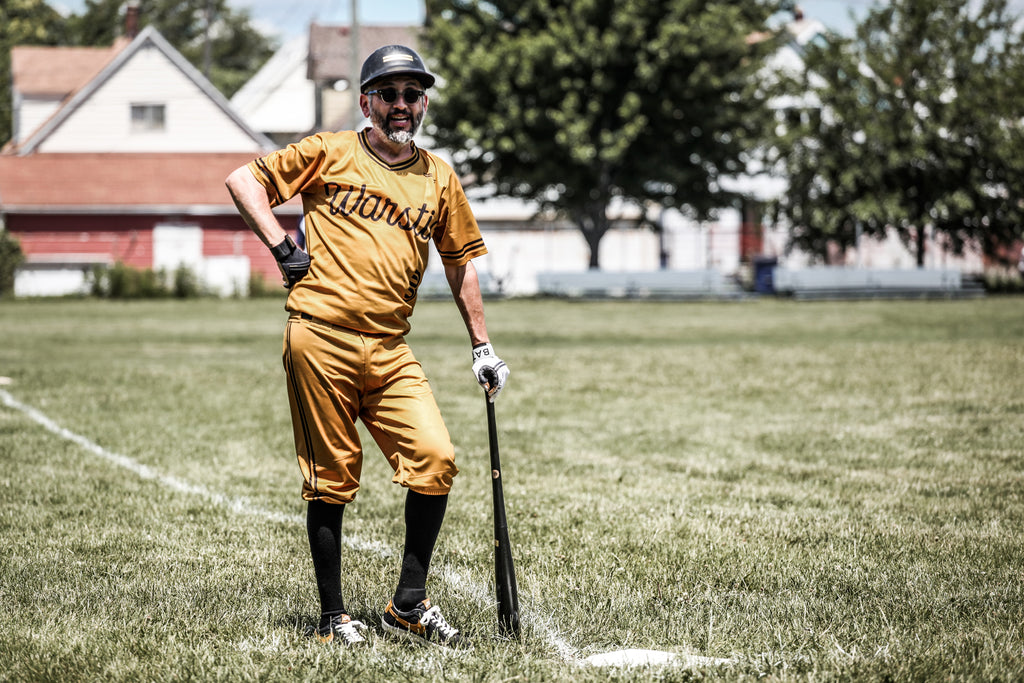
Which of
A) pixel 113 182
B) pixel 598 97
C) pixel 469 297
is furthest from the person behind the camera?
pixel 113 182

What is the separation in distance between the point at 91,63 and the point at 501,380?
5007 cm

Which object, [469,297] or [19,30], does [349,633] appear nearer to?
[469,297]

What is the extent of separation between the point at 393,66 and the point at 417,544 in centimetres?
182

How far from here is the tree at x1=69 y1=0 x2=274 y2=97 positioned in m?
66.6

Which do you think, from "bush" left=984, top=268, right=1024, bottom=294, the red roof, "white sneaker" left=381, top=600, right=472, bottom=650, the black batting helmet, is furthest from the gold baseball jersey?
"bush" left=984, top=268, right=1024, bottom=294

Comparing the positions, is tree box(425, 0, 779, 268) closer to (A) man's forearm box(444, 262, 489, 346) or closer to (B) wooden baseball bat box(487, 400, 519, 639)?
(A) man's forearm box(444, 262, 489, 346)

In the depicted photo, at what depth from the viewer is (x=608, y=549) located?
6.19 meters

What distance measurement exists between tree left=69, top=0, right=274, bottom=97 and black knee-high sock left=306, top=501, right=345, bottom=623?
66.5m

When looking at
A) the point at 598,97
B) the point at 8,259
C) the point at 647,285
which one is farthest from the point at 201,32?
the point at 647,285

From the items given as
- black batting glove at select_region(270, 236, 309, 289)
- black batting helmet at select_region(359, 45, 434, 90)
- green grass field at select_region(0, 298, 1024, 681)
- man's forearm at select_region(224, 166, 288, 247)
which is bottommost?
green grass field at select_region(0, 298, 1024, 681)

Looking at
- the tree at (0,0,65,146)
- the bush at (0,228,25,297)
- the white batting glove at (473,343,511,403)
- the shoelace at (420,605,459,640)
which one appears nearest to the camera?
the shoelace at (420,605,459,640)

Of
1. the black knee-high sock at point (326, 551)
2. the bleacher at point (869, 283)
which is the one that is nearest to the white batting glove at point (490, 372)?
the black knee-high sock at point (326, 551)

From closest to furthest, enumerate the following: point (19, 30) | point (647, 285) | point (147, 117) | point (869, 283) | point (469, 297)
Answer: point (469, 297) < point (647, 285) < point (869, 283) < point (147, 117) < point (19, 30)

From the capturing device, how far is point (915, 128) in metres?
38.4
